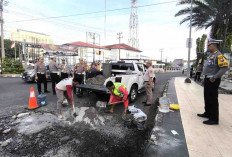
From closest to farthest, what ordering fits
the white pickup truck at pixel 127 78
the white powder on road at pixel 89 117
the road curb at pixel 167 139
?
1. the road curb at pixel 167 139
2. the white powder on road at pixel 89 117
3. the white pickup truck at pixel 127 78

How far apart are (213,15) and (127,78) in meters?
10.4

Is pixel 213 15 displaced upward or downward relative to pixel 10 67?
upward

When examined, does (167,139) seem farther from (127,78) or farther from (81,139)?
(127,78)

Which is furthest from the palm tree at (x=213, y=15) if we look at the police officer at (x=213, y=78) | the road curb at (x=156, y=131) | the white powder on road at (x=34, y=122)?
the white powder on road at (x=34, y=122)

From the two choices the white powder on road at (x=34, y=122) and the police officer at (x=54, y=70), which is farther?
the police officer at (x=54, y=70)

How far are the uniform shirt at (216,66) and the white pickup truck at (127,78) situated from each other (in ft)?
7.78

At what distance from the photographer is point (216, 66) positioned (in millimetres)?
2678

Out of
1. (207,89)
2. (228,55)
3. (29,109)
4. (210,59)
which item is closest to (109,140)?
(207,89)

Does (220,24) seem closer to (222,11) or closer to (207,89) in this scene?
(222,11)

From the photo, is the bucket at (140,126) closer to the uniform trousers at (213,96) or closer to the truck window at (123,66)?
the uniform trousers at (213,96)

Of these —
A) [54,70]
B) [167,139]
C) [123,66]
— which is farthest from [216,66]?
[54,70]

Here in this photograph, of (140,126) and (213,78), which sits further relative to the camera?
(140,126)

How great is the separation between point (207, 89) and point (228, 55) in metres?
9.54

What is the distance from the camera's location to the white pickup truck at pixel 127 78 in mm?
4371
